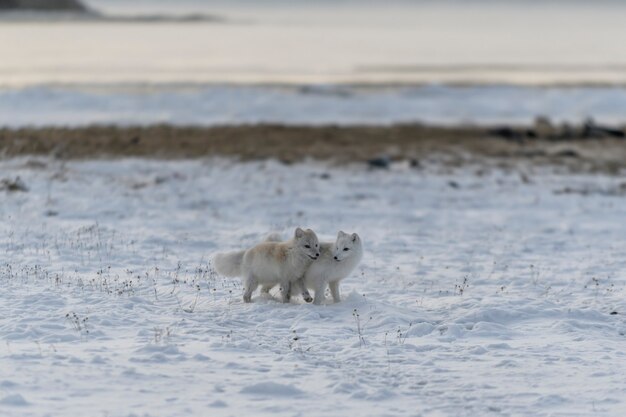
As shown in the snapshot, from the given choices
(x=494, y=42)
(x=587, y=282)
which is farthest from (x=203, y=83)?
(x=494, y=42)

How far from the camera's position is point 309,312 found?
12.5 meters

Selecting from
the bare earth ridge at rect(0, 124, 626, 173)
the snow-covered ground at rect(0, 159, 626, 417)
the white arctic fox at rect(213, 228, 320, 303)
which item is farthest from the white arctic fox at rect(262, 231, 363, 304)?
the bare earth ridge at rect(0, 124, 626, 173)

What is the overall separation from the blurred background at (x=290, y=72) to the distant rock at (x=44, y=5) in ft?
0.63

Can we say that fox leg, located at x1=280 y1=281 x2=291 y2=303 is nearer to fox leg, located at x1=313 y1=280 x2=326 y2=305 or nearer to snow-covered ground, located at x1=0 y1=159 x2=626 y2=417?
snow-covered ground, located at x1=0 y1=159 x2=626 y2=417

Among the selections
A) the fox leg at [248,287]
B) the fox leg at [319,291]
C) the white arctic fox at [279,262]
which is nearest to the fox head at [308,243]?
the white arctic fox at [279,262]

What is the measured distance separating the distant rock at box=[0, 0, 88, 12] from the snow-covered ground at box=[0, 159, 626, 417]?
87.2 meters

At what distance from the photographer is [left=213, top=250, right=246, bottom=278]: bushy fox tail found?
43.5ft

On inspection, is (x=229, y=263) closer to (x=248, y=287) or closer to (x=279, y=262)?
(x=248, y=287)

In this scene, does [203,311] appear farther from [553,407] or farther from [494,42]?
[494,42]

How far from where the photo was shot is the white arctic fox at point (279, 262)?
1272cm

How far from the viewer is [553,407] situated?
939cm

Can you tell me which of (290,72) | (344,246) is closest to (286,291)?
(344,246)

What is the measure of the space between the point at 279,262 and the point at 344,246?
0.87m

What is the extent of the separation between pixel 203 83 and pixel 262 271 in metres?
42.1
